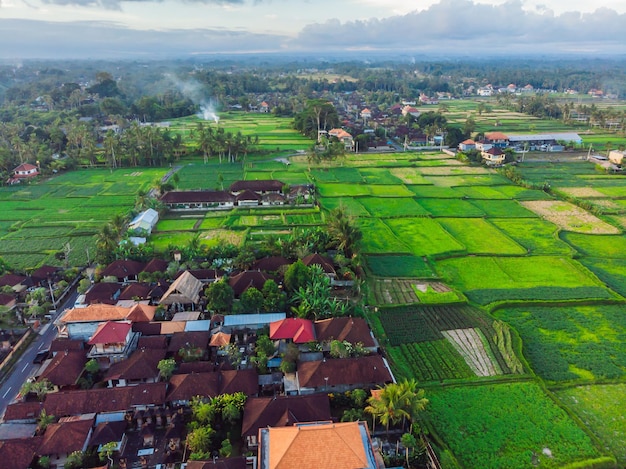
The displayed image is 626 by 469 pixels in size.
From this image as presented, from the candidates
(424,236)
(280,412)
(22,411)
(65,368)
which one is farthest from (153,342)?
(424,236)

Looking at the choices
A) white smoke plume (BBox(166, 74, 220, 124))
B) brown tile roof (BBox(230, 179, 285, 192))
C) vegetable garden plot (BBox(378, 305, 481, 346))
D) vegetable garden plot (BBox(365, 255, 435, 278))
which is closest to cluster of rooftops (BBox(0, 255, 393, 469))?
vegetable garden plot (BBox(378, 305, 481, 346))

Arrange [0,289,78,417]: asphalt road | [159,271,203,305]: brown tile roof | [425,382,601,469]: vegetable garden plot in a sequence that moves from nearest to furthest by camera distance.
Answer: [425,382,601,469]: vegetable garden plot → [0,289,78,417]: asphalt road → [159,271,203,305]: brown tile roof

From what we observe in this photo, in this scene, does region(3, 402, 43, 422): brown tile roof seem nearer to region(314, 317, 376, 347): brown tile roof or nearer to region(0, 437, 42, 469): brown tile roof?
region(0, 437, 42, 469): brown tile roof

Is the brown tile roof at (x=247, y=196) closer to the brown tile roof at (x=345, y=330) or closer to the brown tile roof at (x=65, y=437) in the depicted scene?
the brown tile roof at (x=345, y=330)

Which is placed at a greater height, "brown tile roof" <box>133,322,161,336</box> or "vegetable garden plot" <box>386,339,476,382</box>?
"brown tile roof" <box>133,322,161,336</box>

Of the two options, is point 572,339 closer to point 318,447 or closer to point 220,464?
point 318,447
